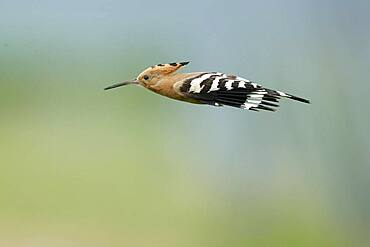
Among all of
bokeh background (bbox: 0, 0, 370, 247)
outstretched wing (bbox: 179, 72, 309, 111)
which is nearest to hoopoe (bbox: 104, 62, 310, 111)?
outstretched wing (bbox: 179, 72, 309, 111)

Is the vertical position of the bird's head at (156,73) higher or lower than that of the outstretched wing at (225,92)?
higher

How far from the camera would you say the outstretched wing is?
0.89 metres

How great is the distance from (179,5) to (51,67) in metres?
0.34

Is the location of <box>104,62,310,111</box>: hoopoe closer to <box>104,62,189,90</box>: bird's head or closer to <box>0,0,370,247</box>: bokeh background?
<box>104,62,189,90</box>: bird's head

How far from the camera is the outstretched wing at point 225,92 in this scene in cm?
89

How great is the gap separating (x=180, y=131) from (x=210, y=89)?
0.59m

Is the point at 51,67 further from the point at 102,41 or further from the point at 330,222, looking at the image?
the point at 330,222

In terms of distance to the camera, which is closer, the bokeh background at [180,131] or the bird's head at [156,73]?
the bird's head at [156,73]

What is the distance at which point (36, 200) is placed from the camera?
142 cm

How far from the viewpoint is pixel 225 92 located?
885mm

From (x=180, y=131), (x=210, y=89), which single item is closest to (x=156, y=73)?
(x=210, y=89)

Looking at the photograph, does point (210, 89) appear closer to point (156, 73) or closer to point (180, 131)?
point (156, 73)

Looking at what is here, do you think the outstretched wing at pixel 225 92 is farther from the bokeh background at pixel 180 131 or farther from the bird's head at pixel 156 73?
the bokeh background at pixel 180 131

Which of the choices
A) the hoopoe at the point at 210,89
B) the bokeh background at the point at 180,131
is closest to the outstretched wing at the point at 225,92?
the hoopoe at the point at 210,89
